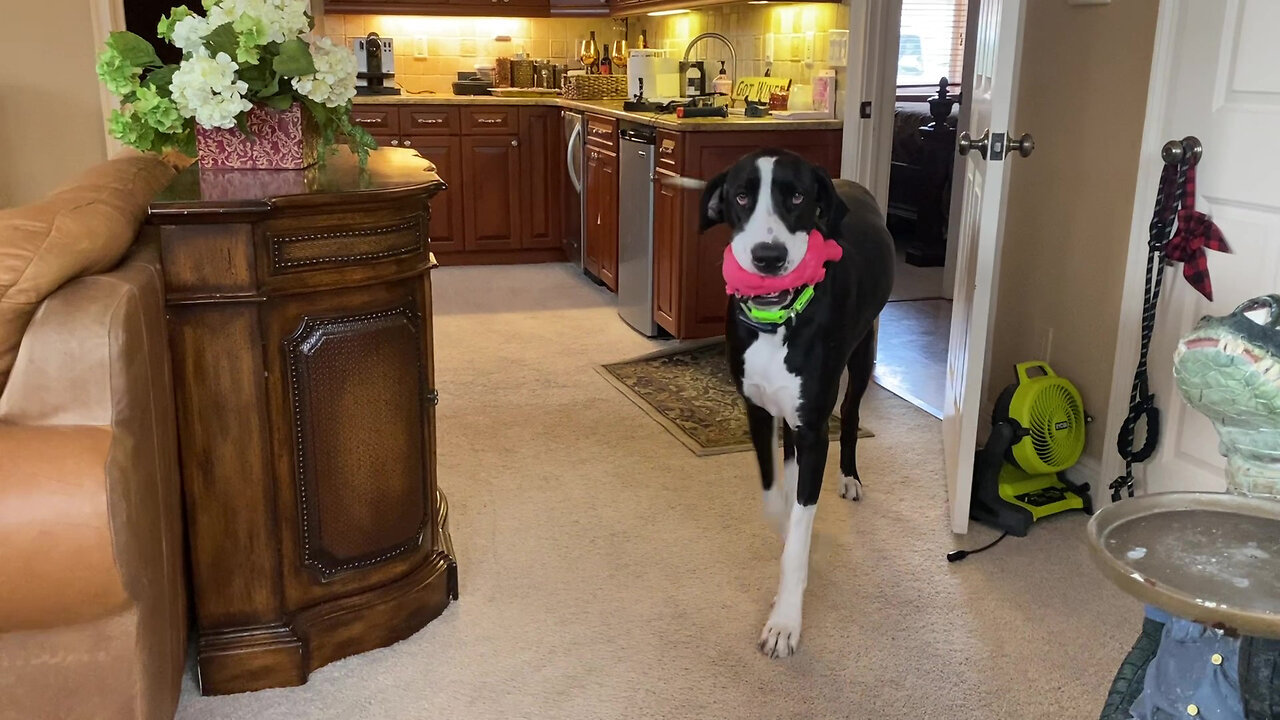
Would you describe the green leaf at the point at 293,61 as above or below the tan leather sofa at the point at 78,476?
above

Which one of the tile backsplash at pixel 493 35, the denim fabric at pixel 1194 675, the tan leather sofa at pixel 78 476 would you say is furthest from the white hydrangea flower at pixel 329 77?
the tile backsplash at pixel 493 35

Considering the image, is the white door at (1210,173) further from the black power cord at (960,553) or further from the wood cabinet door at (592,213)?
the wood cabinet door at (592,213)

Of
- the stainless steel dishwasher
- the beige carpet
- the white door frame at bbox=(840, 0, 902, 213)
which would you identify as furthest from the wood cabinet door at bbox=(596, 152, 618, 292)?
the beige carpet

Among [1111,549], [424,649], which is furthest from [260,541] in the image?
[1111,549]

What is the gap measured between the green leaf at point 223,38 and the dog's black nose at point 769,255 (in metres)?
1.14

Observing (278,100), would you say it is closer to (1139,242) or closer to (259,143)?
(259,143)

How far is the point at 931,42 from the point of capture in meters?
8.15

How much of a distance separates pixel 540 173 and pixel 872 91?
2750mm

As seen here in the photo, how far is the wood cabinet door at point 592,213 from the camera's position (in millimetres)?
5508

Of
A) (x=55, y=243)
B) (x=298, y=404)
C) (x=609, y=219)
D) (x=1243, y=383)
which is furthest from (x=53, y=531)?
(x=609, y=219)

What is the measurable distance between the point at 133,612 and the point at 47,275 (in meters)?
0.51

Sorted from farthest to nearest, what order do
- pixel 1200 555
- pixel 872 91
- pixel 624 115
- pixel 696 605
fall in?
pixel 624 115 < pixel 872 91 < pixel 696 605 < pixel 1200 555

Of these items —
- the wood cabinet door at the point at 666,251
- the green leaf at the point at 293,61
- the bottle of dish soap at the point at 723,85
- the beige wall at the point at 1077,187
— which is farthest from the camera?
the bottle of dish soap at the point at 723,85

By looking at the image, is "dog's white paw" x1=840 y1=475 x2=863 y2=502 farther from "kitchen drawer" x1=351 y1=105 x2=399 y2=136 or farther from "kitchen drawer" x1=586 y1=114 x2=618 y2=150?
"kitchen drawer" x1=351 y1=105 x2=399 y2=136
